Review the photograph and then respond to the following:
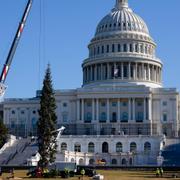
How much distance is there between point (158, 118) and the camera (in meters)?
173

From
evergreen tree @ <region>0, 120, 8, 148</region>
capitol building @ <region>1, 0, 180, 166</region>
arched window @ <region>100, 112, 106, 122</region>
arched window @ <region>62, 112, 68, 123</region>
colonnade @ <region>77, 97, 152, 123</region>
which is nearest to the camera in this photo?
evergreen tree @ <region>0, 120, 8, 148</region>

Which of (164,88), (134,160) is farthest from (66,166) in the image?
(164,88)

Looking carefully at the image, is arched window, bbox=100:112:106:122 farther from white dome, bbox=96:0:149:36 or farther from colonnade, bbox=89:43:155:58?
white dome, bbox=96:0:149:36

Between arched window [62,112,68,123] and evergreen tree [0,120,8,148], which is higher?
arched window [62,112,68,123]

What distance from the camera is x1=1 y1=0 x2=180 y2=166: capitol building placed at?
153 m

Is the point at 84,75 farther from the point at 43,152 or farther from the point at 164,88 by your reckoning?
the point at 43,152

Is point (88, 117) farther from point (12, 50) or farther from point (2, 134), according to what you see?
point (12, 50)

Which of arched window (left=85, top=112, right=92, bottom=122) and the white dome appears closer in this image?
arched window (left=85, top=112, right=92, bottom=122)

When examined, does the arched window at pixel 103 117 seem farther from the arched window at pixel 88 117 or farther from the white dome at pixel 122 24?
the white dome at pixel 122 24

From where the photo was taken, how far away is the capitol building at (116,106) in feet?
502

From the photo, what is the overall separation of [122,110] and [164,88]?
42.7ft

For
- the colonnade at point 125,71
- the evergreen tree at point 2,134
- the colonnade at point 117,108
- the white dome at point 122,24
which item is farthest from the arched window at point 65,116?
the evergreen tree at point 2,134

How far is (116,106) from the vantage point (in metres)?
175

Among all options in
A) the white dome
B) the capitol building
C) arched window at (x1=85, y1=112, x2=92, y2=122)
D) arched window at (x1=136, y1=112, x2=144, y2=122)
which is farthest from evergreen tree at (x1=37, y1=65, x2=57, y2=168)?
the white dome
